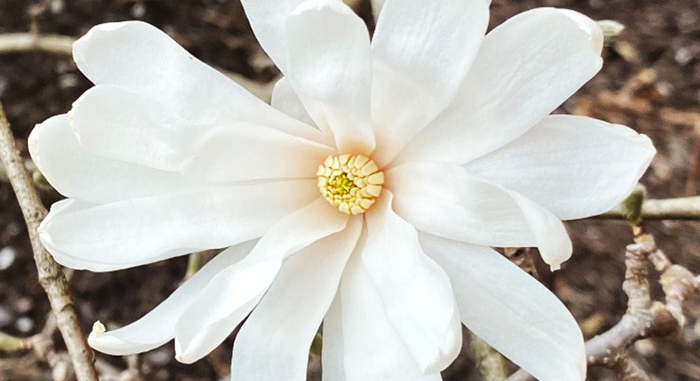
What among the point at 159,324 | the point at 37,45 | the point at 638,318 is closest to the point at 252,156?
the point at 159,324

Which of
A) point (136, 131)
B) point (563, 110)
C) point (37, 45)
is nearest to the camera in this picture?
point (136, 131)

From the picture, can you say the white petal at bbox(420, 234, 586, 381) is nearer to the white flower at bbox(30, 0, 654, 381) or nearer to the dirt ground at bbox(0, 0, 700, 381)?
the white flower at bbox(30, 0, 654, 381)

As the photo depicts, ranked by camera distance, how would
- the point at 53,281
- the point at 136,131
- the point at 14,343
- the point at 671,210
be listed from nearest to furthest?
the point at 136,131 → the point at 53,281 → the point at 671,210 → the point at 14,343

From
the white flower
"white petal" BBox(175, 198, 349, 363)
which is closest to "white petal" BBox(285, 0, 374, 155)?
the white flower

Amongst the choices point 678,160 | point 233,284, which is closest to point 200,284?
point 233,284

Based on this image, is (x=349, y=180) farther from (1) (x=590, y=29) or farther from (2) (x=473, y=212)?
(1) (x=590, y=29)

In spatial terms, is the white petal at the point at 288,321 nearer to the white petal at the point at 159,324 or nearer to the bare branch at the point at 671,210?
the white petal at the point at 159,324

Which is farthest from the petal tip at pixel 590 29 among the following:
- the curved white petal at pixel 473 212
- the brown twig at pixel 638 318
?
A: the brown twig at pixel 638 318
